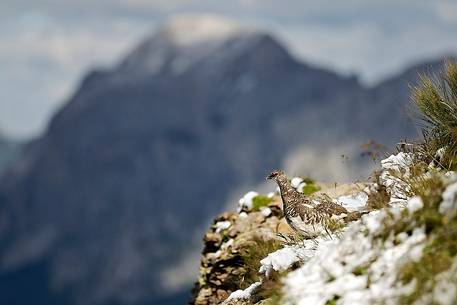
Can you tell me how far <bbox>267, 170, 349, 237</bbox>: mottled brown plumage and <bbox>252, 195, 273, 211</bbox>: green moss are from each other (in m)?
6.91

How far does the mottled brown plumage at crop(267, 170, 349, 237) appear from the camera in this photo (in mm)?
14805

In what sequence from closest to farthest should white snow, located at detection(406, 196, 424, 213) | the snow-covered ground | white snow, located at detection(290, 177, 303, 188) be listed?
the snow-covered ground → white snow, located at detection(406, 196, 424, 213) → white snow, located at detection(290, 177, 303, 188)

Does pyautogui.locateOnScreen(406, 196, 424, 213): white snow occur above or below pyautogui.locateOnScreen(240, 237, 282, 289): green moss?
below

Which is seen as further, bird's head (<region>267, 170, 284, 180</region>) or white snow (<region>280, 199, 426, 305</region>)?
bird's head (<region>267, 170, 284, 180</region>)

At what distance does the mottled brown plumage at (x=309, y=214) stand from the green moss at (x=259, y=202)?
272 inches

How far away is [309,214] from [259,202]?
776 centimetres

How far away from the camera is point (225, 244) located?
2156cm

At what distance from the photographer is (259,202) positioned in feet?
74.3

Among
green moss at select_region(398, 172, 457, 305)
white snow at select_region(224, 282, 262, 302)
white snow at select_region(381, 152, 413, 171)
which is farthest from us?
white snow at select_region(381, 152, 413, 171)

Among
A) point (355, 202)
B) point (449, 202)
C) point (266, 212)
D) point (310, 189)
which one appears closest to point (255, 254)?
point (355, 202)

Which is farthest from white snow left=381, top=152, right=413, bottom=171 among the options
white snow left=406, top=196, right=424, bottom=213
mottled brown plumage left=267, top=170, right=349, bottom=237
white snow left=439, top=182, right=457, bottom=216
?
white snow left=439, top=182, right=457, bottom=216

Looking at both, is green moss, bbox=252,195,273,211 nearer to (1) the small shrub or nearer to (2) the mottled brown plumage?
(1) the small shrub

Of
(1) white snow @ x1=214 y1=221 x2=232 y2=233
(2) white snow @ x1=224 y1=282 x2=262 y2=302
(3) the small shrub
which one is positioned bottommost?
(2) white snow @ x1=224 y1=282 x2=262 y2=302

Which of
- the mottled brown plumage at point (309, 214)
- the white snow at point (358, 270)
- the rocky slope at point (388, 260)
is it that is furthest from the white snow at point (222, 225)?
the white snow at point (358, 270)
